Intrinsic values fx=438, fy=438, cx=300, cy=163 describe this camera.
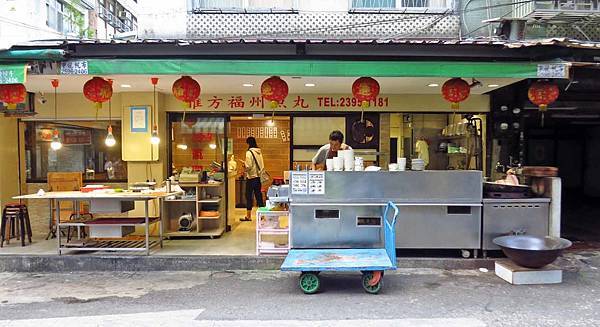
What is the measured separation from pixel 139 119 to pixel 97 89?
1948 mm

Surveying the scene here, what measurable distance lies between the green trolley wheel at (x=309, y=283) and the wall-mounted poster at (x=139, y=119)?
5036 mm

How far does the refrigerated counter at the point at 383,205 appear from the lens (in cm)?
689

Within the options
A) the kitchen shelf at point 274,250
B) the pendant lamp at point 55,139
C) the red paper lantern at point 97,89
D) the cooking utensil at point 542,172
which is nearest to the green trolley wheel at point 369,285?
the kitchen shelf at point 274,250

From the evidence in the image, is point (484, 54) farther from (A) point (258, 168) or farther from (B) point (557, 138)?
(B) point (557, 138)

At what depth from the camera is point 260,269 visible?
7.00m

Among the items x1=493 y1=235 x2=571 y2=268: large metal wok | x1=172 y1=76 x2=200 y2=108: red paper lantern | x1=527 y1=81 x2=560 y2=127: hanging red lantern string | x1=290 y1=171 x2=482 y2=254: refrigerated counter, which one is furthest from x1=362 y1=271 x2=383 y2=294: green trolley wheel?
x1=527 y1=81 x2=560 y2=127: hanging red lantern string

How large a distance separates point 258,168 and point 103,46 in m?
4.74

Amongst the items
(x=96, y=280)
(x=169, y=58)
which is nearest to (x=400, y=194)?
(x=169, y=58)

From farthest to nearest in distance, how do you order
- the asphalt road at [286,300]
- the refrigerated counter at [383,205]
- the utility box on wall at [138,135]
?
the utility box on wall at [138,135]
the refrigerated counter at [383,205]
the asphalt road at [286,300]

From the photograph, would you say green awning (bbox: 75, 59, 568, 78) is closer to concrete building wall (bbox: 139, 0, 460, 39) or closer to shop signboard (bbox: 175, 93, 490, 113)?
concrete building wall (bbox: 139, 0, 460, 39)

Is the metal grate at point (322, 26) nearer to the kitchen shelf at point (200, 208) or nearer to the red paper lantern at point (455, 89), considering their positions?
the red paper lantern at point (455, 89)

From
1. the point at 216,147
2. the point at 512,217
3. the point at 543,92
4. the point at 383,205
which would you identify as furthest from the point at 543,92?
the point at 216,147

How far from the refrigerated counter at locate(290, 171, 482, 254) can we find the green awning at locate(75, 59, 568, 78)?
60.8 inches

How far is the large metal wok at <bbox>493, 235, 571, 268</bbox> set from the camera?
595 centimetres
